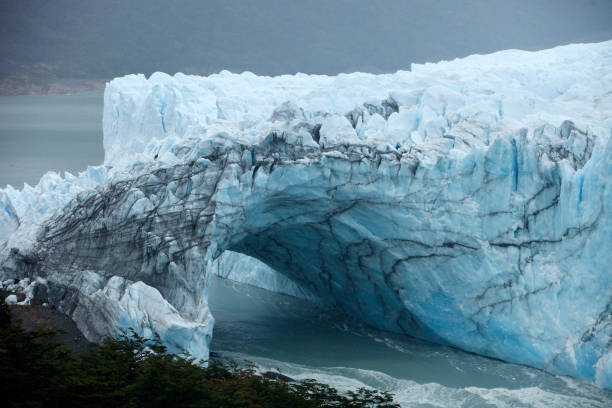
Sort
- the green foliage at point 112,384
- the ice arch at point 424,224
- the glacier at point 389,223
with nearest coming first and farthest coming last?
the green foliage at point 112,384 → the glacier at point 389,223 → the ice arch at point 424,224

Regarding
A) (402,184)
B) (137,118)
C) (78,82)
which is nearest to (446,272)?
(402,184)

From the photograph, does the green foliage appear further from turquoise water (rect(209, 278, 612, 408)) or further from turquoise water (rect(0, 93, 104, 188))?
turquoise water (rect(0, 93, 104, 188))

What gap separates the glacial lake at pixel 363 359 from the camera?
1259 cm

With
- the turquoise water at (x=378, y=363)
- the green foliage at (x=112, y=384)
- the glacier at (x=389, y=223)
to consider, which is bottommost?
the turquoise water at (x=378, y=363)

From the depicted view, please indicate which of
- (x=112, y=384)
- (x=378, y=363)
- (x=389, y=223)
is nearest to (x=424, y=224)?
(x=389, y=223)

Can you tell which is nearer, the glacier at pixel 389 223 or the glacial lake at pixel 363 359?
the glacial lake at pixel 363 359

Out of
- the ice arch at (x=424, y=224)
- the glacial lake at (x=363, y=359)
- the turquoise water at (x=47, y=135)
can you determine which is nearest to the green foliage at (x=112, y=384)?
the glacial lake at (x=363, y=359)

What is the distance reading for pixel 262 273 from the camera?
728 inches

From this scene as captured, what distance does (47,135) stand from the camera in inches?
1444

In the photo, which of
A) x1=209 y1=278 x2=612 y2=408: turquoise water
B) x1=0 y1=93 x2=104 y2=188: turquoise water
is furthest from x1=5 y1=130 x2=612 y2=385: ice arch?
x1=0 y1=93 x2=104 y2=188: turquoise water

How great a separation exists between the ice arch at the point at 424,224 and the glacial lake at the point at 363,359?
507mm

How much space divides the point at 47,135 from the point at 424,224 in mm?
25843

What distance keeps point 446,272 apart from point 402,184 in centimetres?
144

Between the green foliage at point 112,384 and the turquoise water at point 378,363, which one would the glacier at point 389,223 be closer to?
the turquoise water at point 378,363
